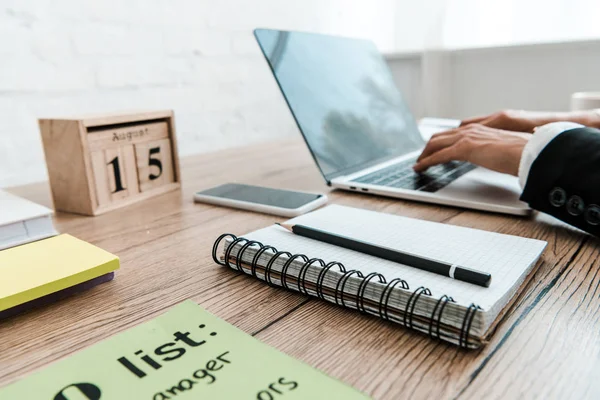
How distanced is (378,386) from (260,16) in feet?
5.07

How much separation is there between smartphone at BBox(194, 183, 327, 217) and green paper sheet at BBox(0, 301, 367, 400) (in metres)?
0.31

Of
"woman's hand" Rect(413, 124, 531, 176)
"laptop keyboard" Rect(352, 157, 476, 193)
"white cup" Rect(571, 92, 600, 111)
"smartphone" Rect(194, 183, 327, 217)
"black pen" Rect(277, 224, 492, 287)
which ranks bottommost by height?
"smartphone" Rect(194, 183, 327, 217)

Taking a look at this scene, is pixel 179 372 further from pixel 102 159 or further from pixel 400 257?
pixel 102 159

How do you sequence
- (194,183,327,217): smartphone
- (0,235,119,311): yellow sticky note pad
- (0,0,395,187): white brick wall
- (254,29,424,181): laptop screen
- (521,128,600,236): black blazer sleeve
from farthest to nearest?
(0,0,395,187): white brick wall, (254,29,424,181): laptop screen, (194,183,327,217): smartphone, (521,128,600,236): black blazer sleeve, (0,235,119,311): yellow sticky note pad

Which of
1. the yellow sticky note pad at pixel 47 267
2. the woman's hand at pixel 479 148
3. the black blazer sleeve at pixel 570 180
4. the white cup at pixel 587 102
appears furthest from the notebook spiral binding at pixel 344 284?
the white cup at pixel 587 102

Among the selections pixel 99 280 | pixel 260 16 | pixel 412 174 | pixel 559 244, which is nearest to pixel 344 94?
pixel 412 174

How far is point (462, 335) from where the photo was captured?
1.02 ft

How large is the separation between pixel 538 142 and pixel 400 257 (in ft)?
1.04

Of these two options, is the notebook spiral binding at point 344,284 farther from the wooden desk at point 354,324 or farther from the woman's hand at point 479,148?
the woman's hand at point 479,148

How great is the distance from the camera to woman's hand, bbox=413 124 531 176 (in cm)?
66

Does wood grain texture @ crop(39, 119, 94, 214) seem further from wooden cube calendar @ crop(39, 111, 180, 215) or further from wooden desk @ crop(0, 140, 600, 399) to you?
wooden desk @ crop(0, 140, 600, 399)

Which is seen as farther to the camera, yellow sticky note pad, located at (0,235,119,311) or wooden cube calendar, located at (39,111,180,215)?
wooden cube calendar, located at (39,111,180,215)

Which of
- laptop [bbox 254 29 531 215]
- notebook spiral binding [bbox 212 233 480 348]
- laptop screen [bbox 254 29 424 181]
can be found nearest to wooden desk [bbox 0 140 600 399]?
notebook spiral binding [bbox 212 233 480 348]

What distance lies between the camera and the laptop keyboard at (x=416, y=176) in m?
0.73
